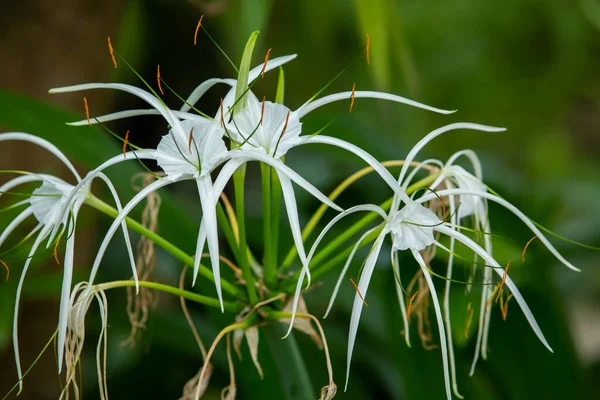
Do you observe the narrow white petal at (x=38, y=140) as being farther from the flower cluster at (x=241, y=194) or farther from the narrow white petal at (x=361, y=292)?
the narrow white petal at (x=361, y=292)

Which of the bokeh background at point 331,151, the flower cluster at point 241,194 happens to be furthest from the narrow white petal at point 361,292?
the bokeh background at point 331,151

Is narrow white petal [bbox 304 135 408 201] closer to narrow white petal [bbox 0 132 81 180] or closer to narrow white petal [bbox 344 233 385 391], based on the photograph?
narrow white petal [bbox 344 233 385 391]

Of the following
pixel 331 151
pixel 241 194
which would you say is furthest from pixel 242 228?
pixel 331 151

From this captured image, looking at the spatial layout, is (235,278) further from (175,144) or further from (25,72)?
(25,72)

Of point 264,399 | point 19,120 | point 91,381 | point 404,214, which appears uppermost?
point 19,120

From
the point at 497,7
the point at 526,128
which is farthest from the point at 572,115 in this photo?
the point at 497,7

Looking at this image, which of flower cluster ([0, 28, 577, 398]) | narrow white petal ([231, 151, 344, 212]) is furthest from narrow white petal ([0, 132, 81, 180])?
narrow white petal ([231, 151, 344, 212])

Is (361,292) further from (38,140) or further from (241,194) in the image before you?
(38,140)
